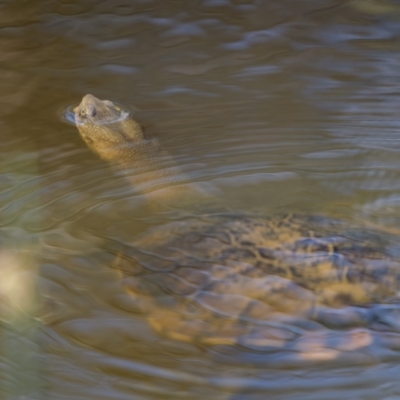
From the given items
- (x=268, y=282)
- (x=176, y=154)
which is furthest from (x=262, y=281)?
(x=176, y=154)

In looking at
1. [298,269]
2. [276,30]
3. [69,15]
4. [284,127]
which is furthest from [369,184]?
[69,15]

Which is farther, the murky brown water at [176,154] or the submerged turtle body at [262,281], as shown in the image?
the submerged turtle body at [262,281]

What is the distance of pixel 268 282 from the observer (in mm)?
1559

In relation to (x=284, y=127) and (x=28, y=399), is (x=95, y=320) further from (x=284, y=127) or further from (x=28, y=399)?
(x=284, y=127)

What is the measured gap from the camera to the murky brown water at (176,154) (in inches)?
55.4

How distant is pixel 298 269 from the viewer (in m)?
1.58

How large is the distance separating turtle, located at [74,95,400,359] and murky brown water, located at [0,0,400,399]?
5 cm

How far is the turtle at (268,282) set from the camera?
1490 millimetres

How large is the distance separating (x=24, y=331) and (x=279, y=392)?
0.65 metres

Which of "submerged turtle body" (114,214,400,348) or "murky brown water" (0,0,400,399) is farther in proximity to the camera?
"submerged turtle body" (114,214,400,348)

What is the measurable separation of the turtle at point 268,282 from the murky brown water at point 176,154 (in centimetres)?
5

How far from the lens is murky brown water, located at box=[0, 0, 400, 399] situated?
1406mm

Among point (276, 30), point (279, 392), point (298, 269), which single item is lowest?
point (279, 392)

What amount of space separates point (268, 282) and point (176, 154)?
0.79 m
